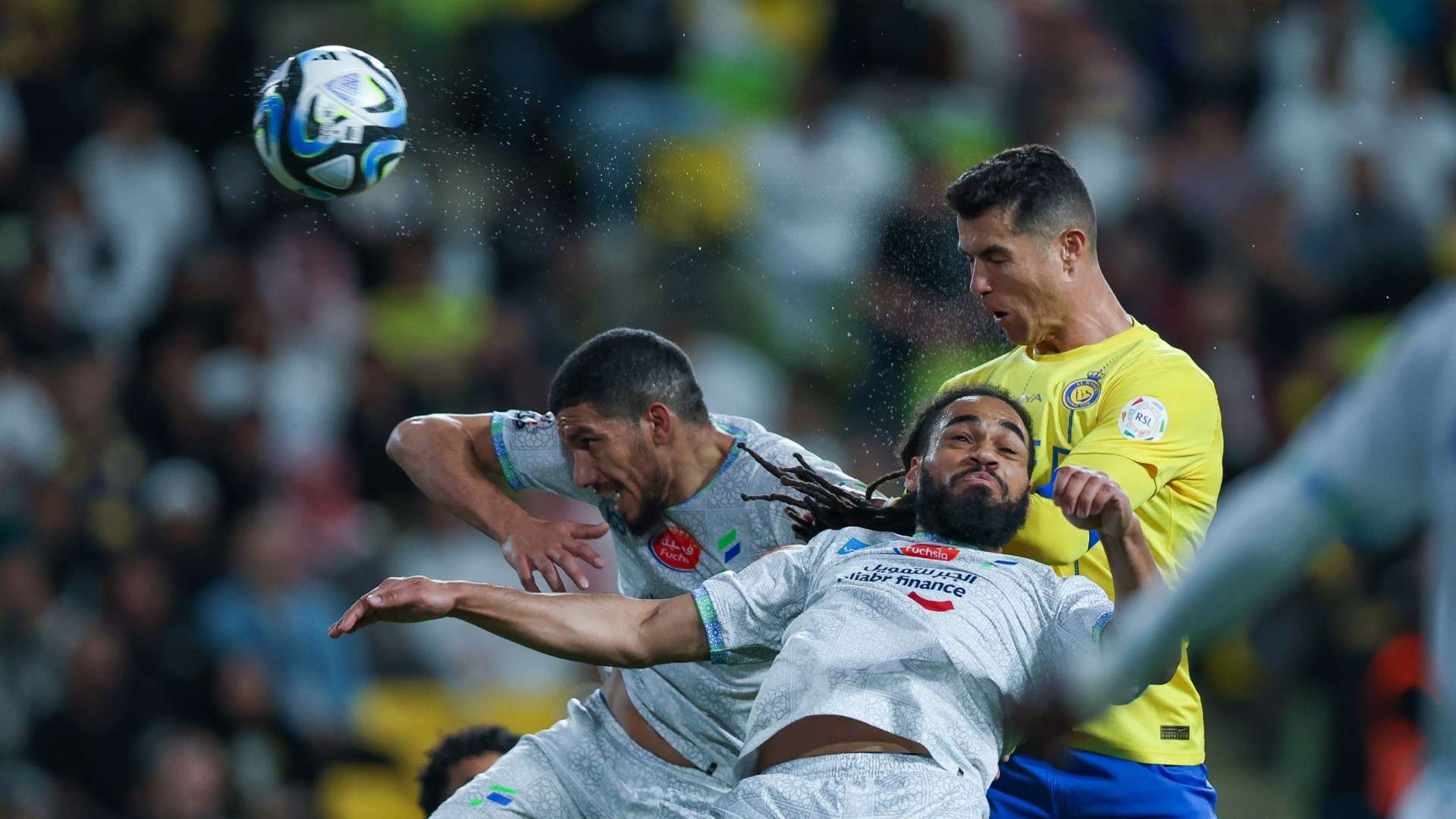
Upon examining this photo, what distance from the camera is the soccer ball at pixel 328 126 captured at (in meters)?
5.82

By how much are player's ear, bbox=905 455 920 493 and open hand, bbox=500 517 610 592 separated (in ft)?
2.85

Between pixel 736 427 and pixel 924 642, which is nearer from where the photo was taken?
pixel 924 642

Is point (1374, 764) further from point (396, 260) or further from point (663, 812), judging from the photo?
point (396, 260)

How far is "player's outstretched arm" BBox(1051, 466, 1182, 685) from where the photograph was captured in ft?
12.7

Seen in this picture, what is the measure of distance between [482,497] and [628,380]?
A: 2.09ft

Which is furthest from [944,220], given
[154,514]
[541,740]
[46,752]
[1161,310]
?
[46,752]

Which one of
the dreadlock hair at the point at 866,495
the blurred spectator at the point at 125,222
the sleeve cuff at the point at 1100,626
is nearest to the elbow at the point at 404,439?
the dreadlock hair at the point at 866,495

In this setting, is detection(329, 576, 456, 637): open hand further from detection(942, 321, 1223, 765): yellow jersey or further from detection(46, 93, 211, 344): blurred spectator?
detection(46, 93, 211, 344): blurred spectator

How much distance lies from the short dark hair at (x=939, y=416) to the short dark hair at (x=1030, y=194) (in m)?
0.50

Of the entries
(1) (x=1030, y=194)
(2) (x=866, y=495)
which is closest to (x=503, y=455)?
(2) (x=866, y=495)

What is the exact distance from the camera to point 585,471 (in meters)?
5.21

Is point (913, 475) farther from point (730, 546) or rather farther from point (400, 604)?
point (400, 604)

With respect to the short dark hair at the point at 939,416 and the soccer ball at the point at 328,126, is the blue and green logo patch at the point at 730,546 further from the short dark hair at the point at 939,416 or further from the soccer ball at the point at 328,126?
the soccer ball at the point at 328,126

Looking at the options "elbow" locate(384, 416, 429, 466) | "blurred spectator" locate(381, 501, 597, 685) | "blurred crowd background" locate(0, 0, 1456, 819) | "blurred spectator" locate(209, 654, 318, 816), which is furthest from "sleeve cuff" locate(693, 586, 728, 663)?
"blurred spectator" locate(209, 654, 318, 816)
